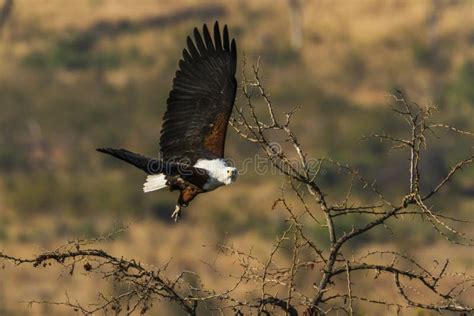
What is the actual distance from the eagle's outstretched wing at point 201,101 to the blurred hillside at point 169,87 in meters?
20.7

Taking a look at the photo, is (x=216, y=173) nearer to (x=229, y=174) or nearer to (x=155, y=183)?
(x=229, y=174)

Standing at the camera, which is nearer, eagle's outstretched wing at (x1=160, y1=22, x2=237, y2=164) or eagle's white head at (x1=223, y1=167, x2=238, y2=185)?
eagle's white head at (x1=223, y1=167, x2=238, y2=185)

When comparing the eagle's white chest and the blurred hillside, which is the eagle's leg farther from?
the blurred hillside

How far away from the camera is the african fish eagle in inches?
350

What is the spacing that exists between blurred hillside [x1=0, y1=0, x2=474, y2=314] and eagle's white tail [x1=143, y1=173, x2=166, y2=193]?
2077 cm

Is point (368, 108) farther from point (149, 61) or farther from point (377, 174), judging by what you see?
point (149, 61)

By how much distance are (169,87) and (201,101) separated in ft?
105

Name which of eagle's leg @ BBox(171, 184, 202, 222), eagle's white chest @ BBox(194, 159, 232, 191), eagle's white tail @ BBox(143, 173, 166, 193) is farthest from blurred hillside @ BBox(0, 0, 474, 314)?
eagle's white chest @ BBox(194, 159, 232, 191)

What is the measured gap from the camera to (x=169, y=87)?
41.1 metres

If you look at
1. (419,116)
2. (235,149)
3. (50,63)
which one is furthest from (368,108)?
(419,116)

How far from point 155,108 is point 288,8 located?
446 inches

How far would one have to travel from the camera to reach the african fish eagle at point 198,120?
8898 millimetres

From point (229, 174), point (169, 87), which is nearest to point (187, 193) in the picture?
point (229, 174)

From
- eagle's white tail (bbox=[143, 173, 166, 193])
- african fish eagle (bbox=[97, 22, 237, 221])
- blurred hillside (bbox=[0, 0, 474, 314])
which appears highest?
blurred hillside (bbox=[0, 0, 474, 314])
